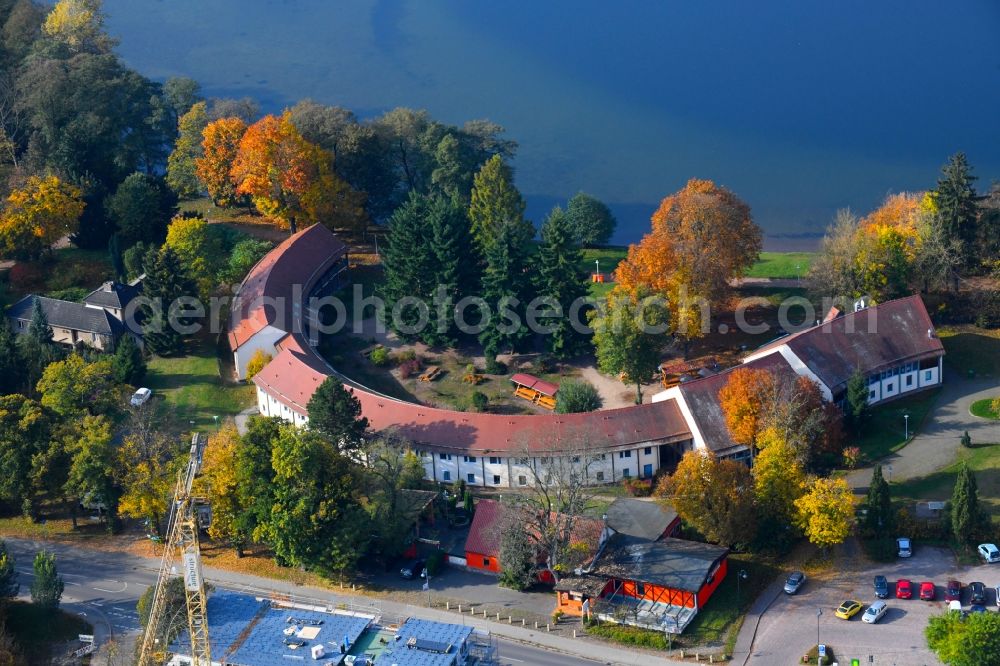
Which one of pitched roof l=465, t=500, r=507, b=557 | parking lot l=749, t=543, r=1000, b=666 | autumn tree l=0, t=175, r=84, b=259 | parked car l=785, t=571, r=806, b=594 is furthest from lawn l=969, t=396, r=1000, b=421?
autumn tree l=0, t=175, r=84, b=259

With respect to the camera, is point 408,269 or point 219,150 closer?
point 408,269

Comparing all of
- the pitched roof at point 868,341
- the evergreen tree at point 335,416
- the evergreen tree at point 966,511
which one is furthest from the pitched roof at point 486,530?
the evergreen tree at point 966,511

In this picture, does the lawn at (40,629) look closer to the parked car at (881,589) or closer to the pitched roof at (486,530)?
the pitched roof at (486,530)

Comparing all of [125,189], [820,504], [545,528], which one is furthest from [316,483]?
[125,189]

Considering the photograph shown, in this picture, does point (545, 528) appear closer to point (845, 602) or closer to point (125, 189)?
point (845, 602)

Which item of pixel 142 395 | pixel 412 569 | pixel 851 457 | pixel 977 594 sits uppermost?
pixel 142 395

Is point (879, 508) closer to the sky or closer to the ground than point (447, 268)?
closer to the ground

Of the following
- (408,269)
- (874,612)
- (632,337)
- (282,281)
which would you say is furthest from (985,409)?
(282,281)

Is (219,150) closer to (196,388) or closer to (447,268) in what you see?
(447,268)
